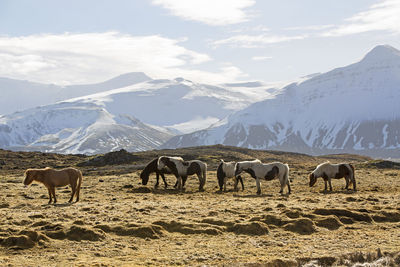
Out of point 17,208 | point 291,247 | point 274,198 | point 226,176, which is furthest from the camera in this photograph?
point 226,176

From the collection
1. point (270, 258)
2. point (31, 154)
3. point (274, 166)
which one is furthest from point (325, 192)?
point (31, 154)

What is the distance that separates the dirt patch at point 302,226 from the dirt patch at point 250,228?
3.53 feet

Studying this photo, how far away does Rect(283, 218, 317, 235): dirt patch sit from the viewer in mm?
19358

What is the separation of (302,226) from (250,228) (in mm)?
2251

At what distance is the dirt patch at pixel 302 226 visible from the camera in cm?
1936

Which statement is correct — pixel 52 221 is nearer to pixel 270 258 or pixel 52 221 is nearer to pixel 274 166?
pixel 270 258

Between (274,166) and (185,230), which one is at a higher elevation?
(274,166)

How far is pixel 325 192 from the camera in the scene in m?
33.9

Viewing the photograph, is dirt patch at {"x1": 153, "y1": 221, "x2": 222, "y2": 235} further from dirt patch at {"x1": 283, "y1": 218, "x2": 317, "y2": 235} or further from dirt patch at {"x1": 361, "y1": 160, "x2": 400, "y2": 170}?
dirt patch at {"x1": 361, "y1": 160, "x2": 400, "y2": 170}

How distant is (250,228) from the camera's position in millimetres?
19125

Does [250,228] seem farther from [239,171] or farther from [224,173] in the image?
[224,173]

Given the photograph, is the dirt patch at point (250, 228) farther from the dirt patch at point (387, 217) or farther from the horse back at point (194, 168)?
the horse back at point (194, 168)

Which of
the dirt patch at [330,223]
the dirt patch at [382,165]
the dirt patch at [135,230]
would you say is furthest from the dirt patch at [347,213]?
the dirt patch at [382,165]

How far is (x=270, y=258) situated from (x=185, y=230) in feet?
15.5
